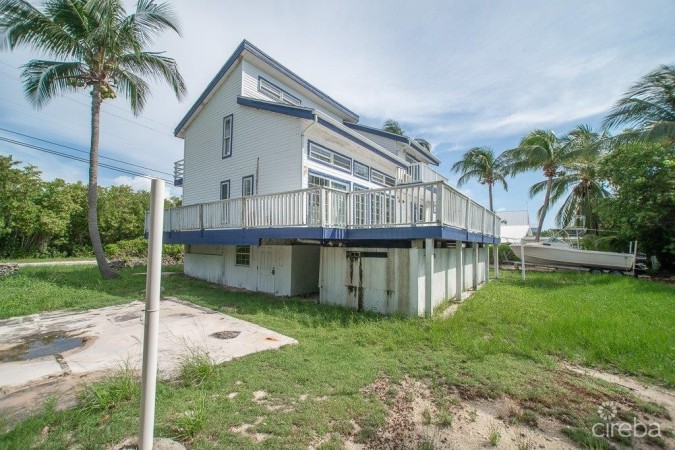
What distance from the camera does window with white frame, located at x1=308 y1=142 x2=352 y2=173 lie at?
11.0 metres

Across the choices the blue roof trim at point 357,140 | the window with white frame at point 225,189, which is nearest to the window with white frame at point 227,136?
the window with white frame at point 225,189

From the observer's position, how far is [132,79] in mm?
11938

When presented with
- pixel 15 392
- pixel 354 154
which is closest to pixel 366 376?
pixel 15 392

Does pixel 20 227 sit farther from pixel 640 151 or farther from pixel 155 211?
pixel 640 151

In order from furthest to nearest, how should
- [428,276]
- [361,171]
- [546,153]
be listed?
[546,153] < [361,171] < [428,276]

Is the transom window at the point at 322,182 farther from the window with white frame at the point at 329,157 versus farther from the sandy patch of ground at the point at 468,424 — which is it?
the sandy patch of ground at the point at 468,424

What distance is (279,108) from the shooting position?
10.7m

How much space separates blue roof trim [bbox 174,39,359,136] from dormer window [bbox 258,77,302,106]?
70 cm

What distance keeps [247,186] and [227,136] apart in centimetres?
275

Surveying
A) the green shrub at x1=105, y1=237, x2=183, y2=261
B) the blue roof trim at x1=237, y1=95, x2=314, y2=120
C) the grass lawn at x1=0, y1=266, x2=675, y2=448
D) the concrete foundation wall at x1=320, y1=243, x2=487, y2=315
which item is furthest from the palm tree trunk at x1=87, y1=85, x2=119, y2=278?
the concrete foundation wall at x1=320, y1=243, x2=487, y2=315

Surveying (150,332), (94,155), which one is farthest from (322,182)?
(150,332)

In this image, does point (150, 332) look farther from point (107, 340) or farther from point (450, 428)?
point (107, 340)

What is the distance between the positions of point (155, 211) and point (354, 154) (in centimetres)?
1152

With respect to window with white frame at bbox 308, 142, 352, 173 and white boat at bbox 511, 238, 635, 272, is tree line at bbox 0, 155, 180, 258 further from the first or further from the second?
white boat at bbox 511, 238, 635, 272
